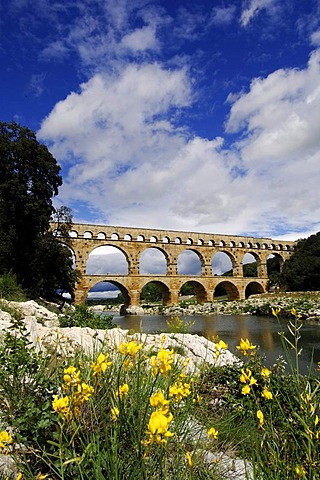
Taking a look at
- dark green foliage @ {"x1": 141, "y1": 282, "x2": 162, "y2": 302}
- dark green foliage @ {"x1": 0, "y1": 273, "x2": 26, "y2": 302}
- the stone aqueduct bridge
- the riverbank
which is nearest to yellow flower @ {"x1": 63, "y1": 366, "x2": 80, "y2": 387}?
dark green foliage @ {"x1": 0, "y1": 273, "x2": 26, "y2": 302}

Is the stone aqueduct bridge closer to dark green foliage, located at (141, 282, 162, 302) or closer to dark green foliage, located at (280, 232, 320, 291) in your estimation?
dark green foliage, located at (280, 232, 320, 291)

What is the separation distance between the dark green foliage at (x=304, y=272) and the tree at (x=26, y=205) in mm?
26707

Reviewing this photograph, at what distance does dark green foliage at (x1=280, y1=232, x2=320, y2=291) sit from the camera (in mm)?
33750

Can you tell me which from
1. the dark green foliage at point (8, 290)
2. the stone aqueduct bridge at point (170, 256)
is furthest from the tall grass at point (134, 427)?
the stone aqueduct bridge at point (170, 256)

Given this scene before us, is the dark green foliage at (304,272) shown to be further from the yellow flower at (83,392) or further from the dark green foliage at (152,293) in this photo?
the yellow flower at (83,392)

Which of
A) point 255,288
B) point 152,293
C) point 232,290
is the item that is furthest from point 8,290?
point 152,293

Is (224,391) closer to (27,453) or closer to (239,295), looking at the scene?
(27,453)

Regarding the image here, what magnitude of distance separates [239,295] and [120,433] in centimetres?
3975

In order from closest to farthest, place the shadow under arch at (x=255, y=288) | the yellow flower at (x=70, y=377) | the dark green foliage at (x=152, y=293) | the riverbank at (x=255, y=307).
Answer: the yellow flower at (x=70, y=377) < the riverbank at (x=255, y=307) < the shadow under arch at (x=255, y=288) < the dark green foliage at (x=152, y=293)

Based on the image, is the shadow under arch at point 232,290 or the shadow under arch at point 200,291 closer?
the shadow under arch at point 200,291

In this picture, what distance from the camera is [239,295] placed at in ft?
130

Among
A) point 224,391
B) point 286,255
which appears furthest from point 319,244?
point 224,391

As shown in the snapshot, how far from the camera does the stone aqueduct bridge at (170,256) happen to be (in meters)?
33.8

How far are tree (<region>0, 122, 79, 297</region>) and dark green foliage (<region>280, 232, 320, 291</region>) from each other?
87.6 ft
